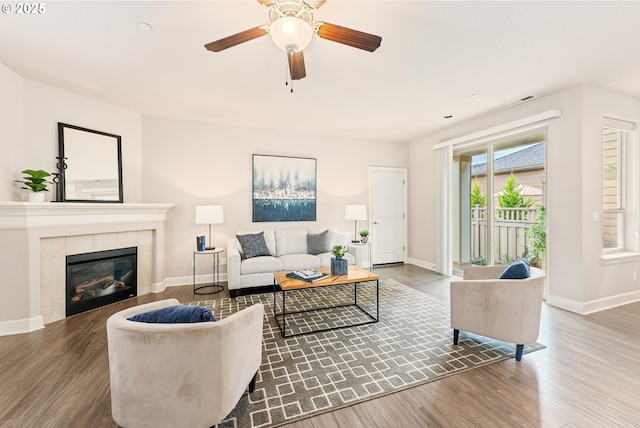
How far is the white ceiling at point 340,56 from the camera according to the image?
79.2 inches

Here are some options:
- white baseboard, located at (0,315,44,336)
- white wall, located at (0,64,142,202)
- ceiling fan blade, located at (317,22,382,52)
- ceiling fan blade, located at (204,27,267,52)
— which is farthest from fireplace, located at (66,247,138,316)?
ceiling fan blade, located at (317,22,382,52)

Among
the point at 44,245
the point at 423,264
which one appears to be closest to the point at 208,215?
the point at 44,245

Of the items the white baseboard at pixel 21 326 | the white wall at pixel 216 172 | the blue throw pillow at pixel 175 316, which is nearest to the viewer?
the blue throw pillow at pixel 175 316

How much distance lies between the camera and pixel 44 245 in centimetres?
298

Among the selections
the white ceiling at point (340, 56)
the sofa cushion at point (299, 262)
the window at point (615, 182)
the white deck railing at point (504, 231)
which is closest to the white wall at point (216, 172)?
the white ceiling at point (340, 56)

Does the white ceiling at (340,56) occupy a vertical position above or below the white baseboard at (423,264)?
above

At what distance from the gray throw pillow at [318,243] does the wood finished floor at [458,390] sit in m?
2.89

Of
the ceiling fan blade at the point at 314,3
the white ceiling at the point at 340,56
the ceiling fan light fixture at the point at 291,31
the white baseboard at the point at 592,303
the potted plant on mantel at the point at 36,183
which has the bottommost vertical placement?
the white baseboard at the point at 592,303

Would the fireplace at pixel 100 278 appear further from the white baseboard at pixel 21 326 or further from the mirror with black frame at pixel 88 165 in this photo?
the mirror with black frame at pixel 88 165

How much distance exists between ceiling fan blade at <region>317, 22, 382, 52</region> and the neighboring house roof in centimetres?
328

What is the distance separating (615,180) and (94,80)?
263 inches

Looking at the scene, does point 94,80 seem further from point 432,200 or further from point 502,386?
point 432,200

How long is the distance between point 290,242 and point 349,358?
8.71 feet

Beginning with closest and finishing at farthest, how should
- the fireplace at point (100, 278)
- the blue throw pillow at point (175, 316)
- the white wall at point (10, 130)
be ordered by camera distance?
the blue throw pillow at point (175, 316) < the white wall at point (10, 130) < the fireplace at point (100, 278)
